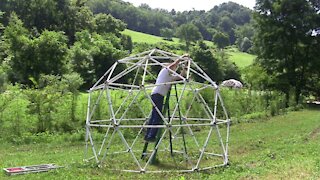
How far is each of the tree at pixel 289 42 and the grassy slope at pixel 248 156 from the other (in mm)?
13856

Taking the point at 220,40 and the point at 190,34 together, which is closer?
the point at 190,34

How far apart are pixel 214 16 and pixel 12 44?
140667mm

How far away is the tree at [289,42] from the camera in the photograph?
118ft

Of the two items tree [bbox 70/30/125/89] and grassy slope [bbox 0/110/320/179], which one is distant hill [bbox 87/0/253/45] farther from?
grassy slope [bbox 0/110/320/179]

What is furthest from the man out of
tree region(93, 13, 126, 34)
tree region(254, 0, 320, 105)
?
tree region(93, 13, 126, 34)

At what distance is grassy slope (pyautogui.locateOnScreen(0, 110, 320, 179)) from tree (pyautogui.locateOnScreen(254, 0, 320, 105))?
13.9m

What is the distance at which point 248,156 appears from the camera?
45.8ft

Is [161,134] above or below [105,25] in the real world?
below

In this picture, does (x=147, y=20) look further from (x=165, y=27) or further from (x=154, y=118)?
(x=154, y=118)

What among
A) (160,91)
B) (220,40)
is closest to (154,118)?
(160,91)

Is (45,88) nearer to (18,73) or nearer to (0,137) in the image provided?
(0,137)

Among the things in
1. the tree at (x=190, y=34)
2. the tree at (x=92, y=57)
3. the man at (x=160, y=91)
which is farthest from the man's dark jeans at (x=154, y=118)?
the tree at (x=190, y=34)

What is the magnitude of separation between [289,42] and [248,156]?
24191 mm

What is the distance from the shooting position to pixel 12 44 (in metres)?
37.5
